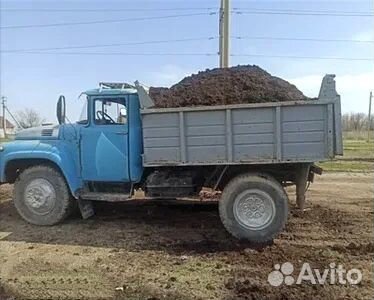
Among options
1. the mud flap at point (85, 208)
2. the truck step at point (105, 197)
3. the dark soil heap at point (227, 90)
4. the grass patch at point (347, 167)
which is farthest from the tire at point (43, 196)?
the grass patch at point (347, 167)

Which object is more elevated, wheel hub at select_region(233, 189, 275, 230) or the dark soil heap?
the dark soil heap

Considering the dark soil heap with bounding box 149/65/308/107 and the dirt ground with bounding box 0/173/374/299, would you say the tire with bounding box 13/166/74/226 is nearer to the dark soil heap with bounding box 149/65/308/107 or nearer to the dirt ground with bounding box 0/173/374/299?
the dirt ground with bounding box 0/173/374/299

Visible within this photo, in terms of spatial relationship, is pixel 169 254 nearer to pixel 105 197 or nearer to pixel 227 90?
pixel 105 197

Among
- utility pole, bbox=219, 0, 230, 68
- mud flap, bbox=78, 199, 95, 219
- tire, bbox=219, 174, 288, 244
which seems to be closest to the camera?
tire, bbox=219, 174, 288, 244

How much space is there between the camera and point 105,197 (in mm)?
6559

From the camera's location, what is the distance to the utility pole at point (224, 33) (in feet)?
51.4

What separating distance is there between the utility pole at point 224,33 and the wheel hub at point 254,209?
10272 mm

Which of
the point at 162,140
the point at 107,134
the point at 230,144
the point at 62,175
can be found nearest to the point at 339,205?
the point at 230,144

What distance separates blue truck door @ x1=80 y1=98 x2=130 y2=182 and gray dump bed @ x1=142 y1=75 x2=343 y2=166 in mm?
526

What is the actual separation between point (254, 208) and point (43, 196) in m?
3.36

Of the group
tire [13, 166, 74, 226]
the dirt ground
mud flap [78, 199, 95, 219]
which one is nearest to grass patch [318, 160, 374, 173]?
the dirt ground

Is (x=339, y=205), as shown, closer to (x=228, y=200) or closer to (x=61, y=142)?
(x=228, y=200)

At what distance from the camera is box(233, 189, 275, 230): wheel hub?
5.93m

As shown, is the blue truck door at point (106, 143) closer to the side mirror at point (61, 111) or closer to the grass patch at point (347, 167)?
the side mirror at point (61, 111)
